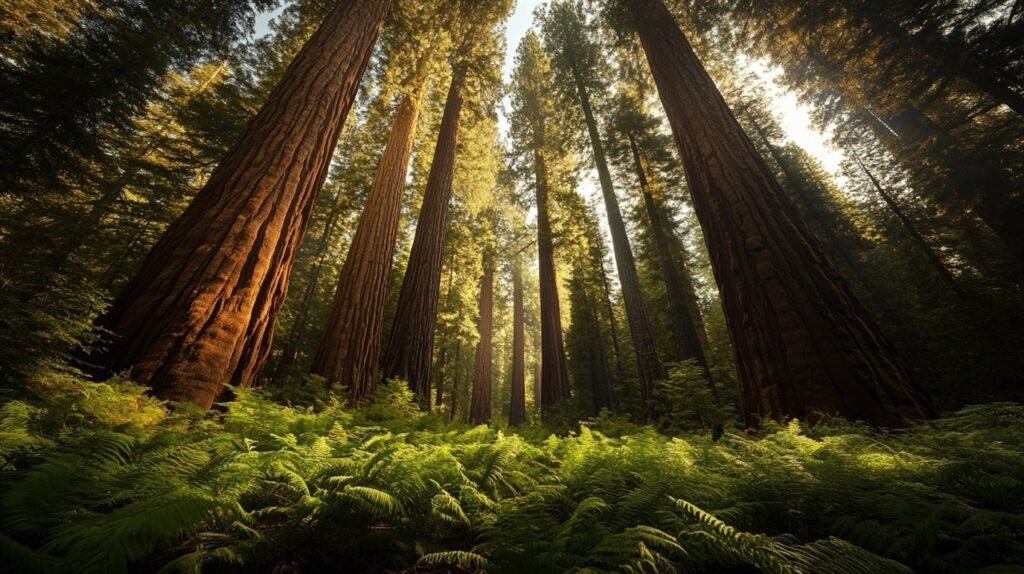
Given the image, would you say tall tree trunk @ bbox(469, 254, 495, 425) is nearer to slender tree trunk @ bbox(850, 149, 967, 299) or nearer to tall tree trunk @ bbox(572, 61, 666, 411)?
tall tree trunk @ bbox(572, 61, 666, 411)

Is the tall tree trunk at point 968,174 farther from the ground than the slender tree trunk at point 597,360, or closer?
farther from the ground

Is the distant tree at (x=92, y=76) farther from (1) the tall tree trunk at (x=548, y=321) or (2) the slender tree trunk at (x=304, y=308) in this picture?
(1) the tall tree trunk at (x=548, y=321)

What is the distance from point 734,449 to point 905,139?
1633cm

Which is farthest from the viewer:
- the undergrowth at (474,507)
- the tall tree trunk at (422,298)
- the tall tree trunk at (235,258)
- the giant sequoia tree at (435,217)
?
the giant sequoia tree at (435,217)

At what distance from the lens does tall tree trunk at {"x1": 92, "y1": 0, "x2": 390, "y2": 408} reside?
2.70 meters

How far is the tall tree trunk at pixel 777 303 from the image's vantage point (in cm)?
299

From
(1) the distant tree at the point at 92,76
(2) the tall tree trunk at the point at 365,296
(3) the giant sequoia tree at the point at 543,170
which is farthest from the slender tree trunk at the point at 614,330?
(1) the distant tree at the point at 92,76

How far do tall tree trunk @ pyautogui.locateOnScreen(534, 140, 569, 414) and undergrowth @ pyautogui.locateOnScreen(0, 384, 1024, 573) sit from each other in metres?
9.26

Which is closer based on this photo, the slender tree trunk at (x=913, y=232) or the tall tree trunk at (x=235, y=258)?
the tall tree trunk at (x=235, y=258)

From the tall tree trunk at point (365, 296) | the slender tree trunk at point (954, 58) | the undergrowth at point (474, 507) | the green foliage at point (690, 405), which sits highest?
the slender tree trunk at point (954, 58)

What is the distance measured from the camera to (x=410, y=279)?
7449mm

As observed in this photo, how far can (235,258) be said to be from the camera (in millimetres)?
3121

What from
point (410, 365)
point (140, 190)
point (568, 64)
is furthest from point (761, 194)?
point (140, 190)

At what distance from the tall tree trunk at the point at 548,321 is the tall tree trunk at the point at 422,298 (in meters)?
4.68
